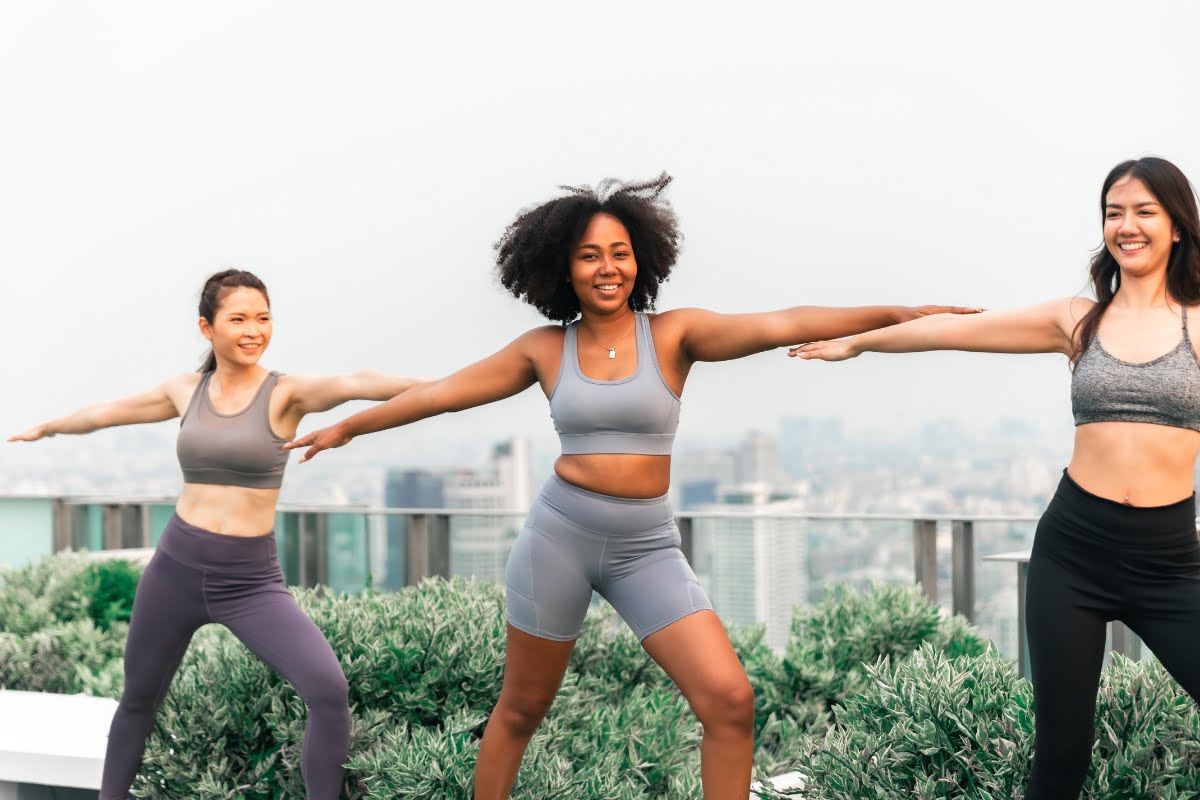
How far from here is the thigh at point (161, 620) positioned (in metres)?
5.31

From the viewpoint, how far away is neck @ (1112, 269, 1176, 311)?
12.8ft

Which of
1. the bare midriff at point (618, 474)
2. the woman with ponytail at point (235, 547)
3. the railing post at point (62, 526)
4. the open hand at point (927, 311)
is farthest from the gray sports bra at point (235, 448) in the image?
the railing post at point (62, 526)

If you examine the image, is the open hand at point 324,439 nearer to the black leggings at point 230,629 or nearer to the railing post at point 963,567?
the black leggings at point 230,629

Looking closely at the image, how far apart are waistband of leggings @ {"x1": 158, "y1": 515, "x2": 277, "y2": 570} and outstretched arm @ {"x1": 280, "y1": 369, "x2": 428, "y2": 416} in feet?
1.82

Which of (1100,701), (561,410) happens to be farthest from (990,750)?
(561,410)

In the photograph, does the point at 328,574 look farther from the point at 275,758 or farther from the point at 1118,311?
the point at 1118,311

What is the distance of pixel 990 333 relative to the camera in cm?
409

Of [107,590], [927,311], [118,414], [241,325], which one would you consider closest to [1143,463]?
[927,311]

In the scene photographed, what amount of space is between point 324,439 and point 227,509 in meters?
0.81

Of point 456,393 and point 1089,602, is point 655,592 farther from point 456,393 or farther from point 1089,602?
point 1089,602

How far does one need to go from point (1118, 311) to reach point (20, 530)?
11.4 meters

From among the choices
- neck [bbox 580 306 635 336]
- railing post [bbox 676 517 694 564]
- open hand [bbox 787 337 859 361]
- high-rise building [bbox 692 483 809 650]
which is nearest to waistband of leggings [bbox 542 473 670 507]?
neck [bbox 580 306 635 336]

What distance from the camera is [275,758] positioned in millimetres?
5816

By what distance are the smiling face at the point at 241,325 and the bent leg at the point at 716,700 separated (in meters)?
2.23
